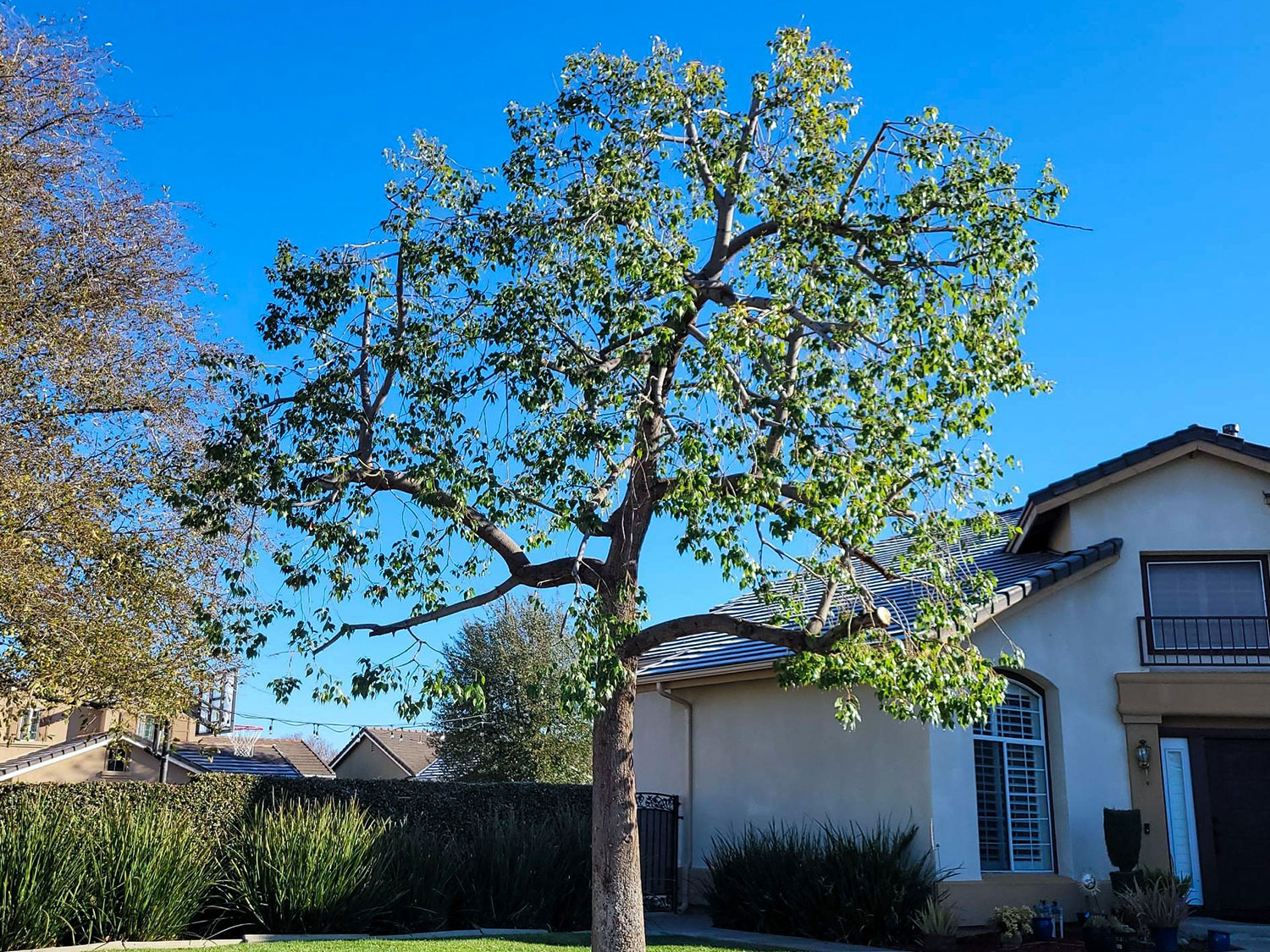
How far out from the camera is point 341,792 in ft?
57.6

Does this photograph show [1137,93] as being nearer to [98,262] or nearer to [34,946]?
[98,262]

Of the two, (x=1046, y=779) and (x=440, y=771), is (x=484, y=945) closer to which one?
(x=1046, y=779)

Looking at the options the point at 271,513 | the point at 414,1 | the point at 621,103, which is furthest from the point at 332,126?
the point at 271,513

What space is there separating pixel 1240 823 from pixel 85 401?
1718 centimetres

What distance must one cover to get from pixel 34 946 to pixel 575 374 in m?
8.15

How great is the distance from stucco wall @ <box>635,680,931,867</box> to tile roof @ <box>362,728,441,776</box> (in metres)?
26.5

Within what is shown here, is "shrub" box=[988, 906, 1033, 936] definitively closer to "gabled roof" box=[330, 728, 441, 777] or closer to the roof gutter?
the roof gutter

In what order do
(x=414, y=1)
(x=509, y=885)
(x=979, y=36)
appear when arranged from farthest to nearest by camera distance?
1. (x=509, y=885)
2. (x=414, y=1)
3. (x=979, y=36)

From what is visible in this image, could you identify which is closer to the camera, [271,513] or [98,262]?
[271,513]

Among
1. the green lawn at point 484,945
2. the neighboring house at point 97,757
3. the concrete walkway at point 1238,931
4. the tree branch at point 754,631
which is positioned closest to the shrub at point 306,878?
the green lawn at point 484,945

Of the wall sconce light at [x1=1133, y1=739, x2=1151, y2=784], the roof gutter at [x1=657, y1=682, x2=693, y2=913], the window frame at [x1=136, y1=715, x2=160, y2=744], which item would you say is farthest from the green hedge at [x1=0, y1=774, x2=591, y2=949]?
the wall sconce light at [x1=1133, y1=739, x2=1151, y2=784]

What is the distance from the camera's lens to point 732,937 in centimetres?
1463

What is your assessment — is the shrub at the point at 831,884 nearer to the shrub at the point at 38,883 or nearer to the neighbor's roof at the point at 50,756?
the shrub at the point at 38,883

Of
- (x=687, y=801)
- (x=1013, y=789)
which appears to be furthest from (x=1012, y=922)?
(x=687, y=801)
